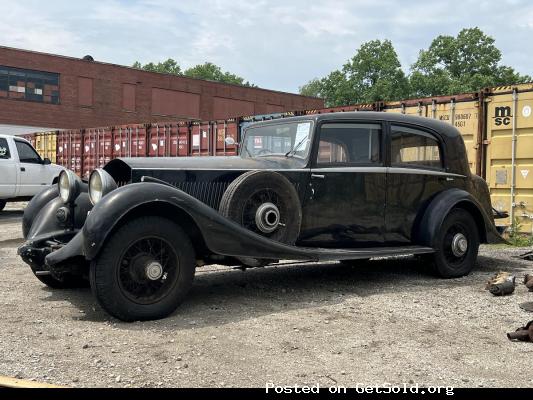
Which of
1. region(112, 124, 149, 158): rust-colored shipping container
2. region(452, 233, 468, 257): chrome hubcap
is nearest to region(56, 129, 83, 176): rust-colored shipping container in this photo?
region(112, 124, 149, 158): rust-colored shipping container

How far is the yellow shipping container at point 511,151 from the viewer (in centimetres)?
900

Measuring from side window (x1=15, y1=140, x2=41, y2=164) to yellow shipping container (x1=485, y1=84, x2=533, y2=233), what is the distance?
406 inches

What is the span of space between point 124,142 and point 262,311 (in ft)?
49.2

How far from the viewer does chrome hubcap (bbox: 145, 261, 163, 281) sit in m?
4.18

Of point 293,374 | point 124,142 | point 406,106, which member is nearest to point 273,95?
point 124,142

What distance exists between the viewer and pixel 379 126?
580 centimetres

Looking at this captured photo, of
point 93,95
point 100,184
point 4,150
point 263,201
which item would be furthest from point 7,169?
point 93,95

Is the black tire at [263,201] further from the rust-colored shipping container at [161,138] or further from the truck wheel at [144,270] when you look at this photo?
the rust-colored shipping container at [161,138]

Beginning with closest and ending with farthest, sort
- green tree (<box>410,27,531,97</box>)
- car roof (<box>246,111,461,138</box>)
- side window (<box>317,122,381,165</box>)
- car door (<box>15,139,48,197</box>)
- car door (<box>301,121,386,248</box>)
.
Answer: car door (<box>301,121,386,248</box>) < side window (<box>317,122,381,165</box>) < car roof (<box>246,111,461,138</box>) < car door (<box>15,139,48,197</box>) < green tree (<box>410,27,531,97</box>)

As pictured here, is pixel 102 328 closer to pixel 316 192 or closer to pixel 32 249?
pixel 32 249

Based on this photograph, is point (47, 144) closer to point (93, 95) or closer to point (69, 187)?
point (93, 95)

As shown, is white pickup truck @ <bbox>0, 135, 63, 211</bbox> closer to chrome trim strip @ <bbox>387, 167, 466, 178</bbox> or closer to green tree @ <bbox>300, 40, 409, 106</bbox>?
chrome trim strip @ <bbox>387, 167, 466, 178</bbox>

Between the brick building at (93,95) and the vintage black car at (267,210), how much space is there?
3095 cm

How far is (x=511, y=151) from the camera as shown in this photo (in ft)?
30.1
